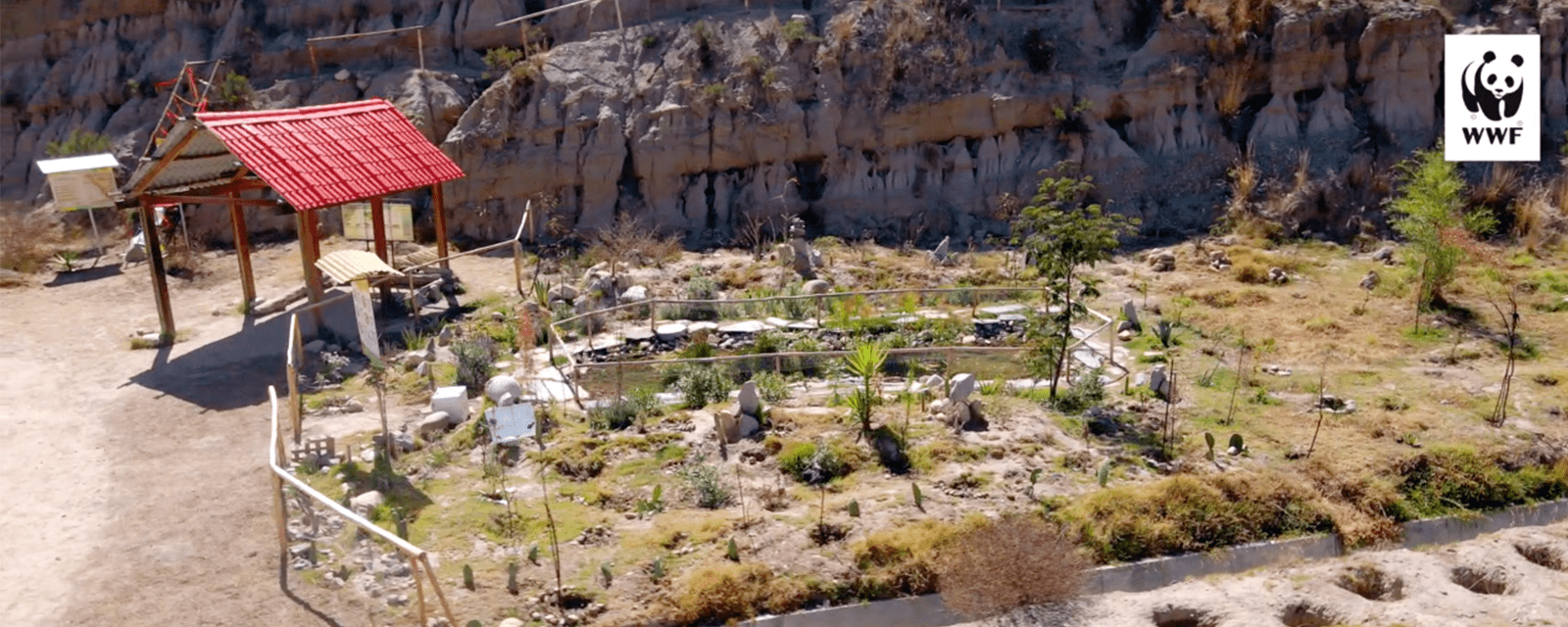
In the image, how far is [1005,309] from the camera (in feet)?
65.7

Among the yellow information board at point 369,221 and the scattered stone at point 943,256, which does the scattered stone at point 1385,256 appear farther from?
the yellow information board at point 369,221

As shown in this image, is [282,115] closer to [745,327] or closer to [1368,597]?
[745,327]

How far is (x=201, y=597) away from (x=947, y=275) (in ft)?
43.9

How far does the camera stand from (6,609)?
11.7 metres

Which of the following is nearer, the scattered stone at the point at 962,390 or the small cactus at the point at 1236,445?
the small cactus at the point at 1236,445

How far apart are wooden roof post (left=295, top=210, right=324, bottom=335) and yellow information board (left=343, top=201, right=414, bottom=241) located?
1814 mm

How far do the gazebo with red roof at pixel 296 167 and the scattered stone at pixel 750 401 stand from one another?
7.44m

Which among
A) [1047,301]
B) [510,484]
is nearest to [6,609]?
[510,484]

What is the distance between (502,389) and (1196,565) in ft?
27.0

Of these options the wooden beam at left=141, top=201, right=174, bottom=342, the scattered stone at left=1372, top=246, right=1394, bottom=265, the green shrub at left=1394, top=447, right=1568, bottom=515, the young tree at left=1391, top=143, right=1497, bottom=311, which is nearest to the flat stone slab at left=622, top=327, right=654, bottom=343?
the wooden beam at left=141, top=201, right=174, bottom=342

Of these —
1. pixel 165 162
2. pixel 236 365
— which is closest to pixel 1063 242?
pixel 236 365

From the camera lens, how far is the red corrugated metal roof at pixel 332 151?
62.0 ft

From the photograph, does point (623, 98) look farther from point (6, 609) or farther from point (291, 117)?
point (6, 609)

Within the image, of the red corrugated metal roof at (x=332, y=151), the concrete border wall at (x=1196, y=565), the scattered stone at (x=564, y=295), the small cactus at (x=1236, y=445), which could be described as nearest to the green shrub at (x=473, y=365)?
the scattered stone at (x=564, y=295)
